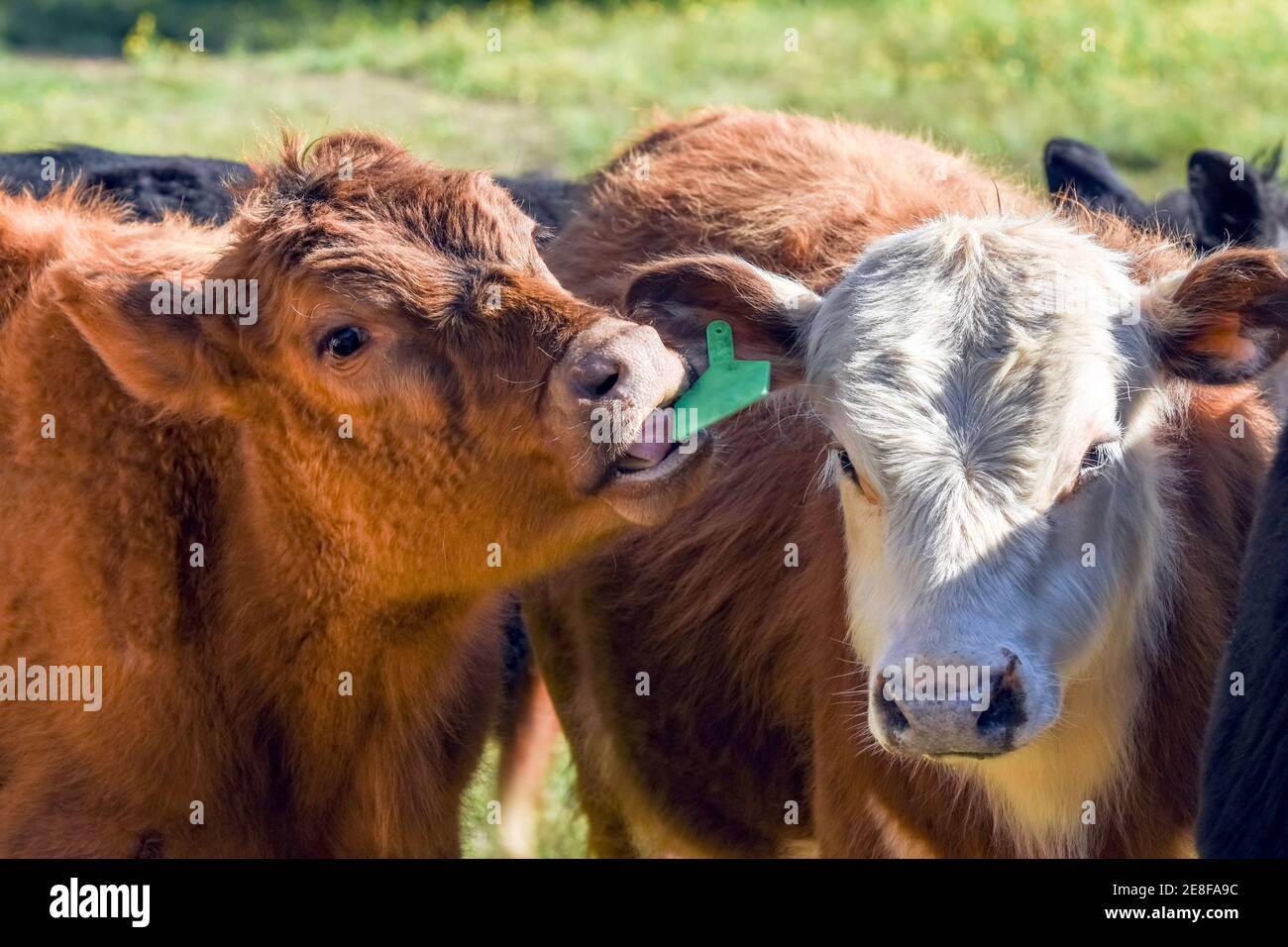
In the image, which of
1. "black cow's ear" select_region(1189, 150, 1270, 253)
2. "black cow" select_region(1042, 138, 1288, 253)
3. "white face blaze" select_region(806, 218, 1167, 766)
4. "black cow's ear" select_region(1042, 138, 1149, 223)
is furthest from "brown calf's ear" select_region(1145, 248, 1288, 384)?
"black cow's ear" select_region(1042, 138, 1149, 223)

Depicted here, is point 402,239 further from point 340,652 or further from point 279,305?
point 340,652

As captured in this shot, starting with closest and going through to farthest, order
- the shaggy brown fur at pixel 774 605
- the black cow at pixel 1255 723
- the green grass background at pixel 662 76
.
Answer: the black cow at pixel 1255 723
the shaggy brown fur at pixel 774 605
the green grass background at pixel 662 76

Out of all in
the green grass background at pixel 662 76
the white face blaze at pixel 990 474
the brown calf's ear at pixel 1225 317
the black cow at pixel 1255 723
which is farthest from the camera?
the green grass background at pixel 662 76

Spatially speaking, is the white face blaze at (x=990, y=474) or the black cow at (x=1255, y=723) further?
the white face blaze at (x=990, y=474)

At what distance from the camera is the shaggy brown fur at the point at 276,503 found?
3.87 meters

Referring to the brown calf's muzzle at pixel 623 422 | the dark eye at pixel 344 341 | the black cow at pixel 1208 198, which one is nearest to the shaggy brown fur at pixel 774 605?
the brown calf's muzzle at pixel 623 422

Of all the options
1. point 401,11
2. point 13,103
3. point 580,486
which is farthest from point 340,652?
point 401,11

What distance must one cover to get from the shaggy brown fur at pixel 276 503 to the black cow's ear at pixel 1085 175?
3.16 meters

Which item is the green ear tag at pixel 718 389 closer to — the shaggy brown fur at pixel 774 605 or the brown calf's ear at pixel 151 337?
the shaggy brown fur at pixel 774 605

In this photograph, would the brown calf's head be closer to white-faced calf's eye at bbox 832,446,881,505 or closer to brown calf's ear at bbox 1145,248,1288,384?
white-faced calf's eye at bbox 832,446,881,505

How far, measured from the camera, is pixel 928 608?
11.4 ft

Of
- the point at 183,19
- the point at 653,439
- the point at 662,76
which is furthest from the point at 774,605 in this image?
the point at 183,19

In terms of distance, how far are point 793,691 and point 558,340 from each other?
145 centimetres

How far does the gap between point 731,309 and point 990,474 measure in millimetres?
907
